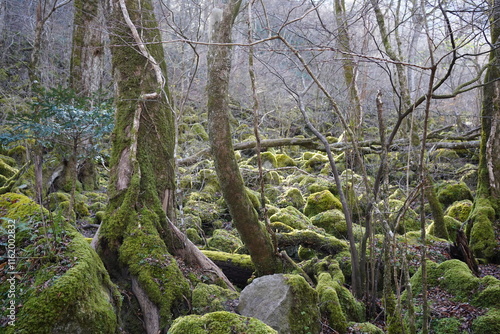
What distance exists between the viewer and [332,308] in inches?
149

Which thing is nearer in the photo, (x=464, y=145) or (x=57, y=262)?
(x=57, y=262)

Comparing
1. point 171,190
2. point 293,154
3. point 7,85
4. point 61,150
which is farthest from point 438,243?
point 7,85

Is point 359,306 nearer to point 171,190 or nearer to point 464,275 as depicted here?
point 464,275

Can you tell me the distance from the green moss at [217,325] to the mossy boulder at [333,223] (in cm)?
469

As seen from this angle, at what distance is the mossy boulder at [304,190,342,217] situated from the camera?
823 cm

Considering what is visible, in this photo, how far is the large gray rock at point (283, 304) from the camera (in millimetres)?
3248

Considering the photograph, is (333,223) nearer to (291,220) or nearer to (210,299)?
(291,220)

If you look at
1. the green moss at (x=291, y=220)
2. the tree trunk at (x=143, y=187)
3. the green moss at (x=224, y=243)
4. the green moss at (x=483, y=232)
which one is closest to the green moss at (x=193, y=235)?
the green moss at (x=224, y=243)

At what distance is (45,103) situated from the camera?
12.6ft

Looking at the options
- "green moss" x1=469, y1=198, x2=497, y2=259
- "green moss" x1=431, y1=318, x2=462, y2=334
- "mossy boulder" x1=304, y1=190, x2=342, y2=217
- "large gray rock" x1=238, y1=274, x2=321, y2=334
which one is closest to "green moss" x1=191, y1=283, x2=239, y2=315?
"large gray rock" x1=238, y1=274, x2=321, y2=334

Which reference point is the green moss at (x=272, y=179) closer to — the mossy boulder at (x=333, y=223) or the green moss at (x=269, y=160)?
the green moss at (x=269, y=160)

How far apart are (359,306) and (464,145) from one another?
20.3 ft

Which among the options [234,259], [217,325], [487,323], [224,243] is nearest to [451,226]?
[487,323]

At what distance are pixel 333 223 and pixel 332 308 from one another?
3.32m
